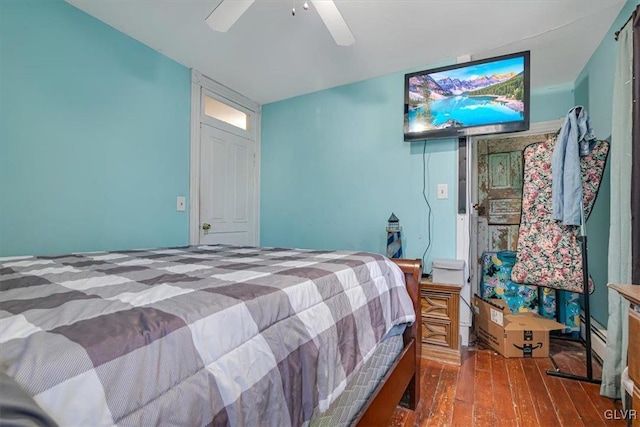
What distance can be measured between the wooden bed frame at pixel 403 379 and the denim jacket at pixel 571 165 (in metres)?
1.24

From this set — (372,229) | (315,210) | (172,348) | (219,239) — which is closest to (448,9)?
(372,229)

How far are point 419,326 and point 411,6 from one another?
1.95 meters

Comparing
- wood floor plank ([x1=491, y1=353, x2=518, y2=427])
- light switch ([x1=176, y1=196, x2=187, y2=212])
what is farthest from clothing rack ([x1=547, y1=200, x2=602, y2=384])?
light switch ([x1=176, y1=196, x2=187, y2=212])

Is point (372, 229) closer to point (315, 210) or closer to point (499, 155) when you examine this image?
point (315, 210)

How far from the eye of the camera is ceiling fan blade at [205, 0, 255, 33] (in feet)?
4.74

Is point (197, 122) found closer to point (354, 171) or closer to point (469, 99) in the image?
point (354, 171)

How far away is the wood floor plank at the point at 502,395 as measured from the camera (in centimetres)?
149

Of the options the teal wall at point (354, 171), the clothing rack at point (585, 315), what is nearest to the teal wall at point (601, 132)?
the clothing rack at point (585, 315)

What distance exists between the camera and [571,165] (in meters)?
1.95

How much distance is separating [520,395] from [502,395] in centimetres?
10

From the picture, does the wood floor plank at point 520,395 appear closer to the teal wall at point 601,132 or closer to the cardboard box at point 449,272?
the cardboard box at point 449,272

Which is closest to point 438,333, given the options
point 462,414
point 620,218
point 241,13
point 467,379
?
→ point 467,379

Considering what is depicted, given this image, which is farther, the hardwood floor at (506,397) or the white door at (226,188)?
the white door at (226,188)

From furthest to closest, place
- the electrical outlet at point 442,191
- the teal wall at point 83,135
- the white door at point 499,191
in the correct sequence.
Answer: the white door at point 499,191 < the electrical outlet at point 442,191 < the teal wall at point 83,135
